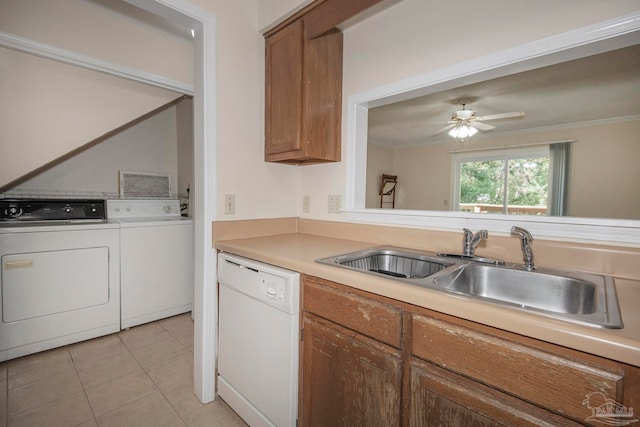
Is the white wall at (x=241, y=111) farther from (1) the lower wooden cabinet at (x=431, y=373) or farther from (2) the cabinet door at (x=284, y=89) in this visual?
(1) the lower wooden cabinet at (x=431, y=373)

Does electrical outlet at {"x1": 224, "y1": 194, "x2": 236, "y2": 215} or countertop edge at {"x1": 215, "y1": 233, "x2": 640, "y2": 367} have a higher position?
electrical outlet at {"x1": 224, "y1": 194, "x2": 236, "y2": 215}

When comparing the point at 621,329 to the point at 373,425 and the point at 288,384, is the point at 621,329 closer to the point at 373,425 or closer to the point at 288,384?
the point at 373,425

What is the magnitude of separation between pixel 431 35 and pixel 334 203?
1.02 m

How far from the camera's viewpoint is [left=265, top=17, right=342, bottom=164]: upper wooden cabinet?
1553 mm

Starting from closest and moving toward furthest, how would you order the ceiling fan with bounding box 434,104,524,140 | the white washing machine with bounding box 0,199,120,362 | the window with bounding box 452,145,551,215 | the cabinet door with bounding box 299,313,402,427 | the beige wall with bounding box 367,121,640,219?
the cabinet door with bounding box 299,313,402,427 → the white washing machine with bounding box 0,199,120,362 → the ceiling fan with bounding box 434,104,524,140 → the beige wall with bounding box 367,121,640,219 → the window with bounding box 452,145,551,215

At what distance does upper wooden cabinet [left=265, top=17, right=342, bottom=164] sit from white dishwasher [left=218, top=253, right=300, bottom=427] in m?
0.71

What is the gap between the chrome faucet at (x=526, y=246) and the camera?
1063 millimetres

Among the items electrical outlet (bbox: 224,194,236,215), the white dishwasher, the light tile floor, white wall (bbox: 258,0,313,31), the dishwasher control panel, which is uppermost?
white wall (bbox: 258,0,313,31)

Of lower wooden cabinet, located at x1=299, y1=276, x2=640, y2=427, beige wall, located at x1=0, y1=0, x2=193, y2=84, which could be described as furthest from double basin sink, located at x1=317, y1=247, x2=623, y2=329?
beige wall, located at x1=0, y1=0, x2=193, y2=84

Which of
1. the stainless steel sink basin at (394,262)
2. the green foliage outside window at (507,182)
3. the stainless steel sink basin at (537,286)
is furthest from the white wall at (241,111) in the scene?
the green foliage outside window at (507,182)

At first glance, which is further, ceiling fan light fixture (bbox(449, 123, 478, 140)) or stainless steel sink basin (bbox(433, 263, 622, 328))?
ceiling fan light fixture (bbox(449, 123, 478, 140))

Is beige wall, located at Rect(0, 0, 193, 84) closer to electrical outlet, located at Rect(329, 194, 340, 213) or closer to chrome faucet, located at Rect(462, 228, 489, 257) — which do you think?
electrical outlet, located at Rect(329, 194, 340, 213)

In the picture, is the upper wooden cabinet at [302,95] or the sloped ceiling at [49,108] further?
the sloped ceiling at [49,108]

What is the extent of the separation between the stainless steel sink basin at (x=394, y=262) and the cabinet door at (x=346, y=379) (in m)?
0.33
